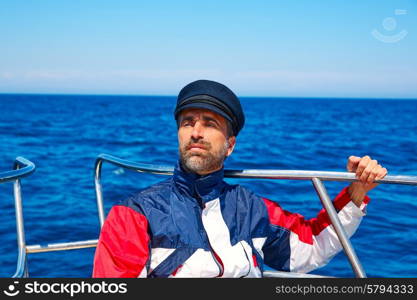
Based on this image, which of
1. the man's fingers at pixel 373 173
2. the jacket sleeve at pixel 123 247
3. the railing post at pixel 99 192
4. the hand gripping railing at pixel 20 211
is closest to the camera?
the jacket sleeve at pixel 123 247

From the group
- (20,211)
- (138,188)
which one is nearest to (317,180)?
(20,211)

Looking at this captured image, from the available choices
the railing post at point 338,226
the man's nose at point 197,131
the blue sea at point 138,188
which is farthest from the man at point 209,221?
the blue sea at point 138,188

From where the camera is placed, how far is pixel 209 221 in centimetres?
197

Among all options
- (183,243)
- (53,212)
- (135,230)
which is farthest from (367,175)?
(53,212)

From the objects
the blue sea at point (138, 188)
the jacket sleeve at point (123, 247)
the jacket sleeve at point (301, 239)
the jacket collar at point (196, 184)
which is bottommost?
the jacket sleeve at point (123, 247)

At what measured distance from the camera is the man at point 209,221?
1860 millimetres

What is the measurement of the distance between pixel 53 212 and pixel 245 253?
630cm

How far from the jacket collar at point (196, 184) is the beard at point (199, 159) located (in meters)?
0.03

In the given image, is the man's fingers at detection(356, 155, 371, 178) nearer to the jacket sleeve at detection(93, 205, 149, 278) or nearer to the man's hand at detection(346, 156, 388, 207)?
the man's hand at detection(346, 156, 388, 207)

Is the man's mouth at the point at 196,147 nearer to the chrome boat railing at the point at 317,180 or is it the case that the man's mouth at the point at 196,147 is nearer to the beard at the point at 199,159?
the beard at the point at 199,159

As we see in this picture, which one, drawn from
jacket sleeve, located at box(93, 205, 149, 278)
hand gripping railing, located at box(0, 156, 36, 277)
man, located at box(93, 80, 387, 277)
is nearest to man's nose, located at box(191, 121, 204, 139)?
man, located at box(93, 80, 387, 277)

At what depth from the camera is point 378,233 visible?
635 cm

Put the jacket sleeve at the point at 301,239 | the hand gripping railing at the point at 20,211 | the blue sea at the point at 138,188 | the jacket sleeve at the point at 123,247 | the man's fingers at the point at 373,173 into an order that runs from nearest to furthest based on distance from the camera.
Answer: the jacket sleeve at the point at 123,247 → the man's fingers at the point at 373,173 → the hand gripping railing at the point at 20,211 → the jacket sleeve at the point at 301,239 → the blue sea at the point at 138,188

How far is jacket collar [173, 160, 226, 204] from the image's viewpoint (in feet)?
6.55
